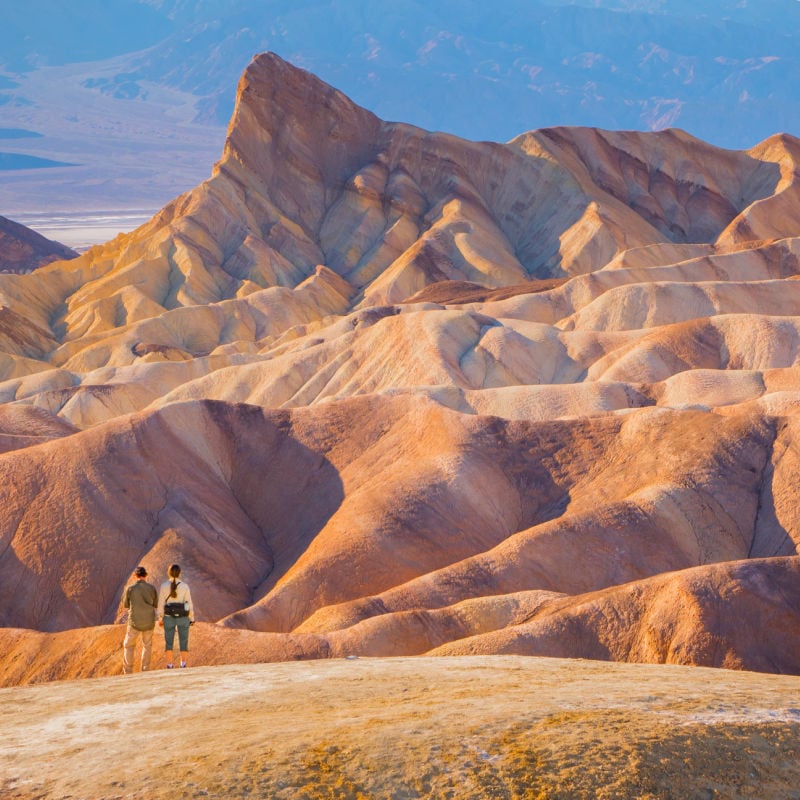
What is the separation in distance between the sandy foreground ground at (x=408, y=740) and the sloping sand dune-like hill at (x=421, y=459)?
38.0ft

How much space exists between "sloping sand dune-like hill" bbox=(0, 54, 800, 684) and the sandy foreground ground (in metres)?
11.6

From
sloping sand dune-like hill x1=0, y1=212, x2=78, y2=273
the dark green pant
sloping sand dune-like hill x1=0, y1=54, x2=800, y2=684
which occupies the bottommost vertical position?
the dark green pant

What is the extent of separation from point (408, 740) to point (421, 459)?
101 ft

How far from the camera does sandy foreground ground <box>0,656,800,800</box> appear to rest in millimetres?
14961

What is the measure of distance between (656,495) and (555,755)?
27828mm

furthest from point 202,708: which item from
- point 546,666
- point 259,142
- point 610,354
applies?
point 259,142

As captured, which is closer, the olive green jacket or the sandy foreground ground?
the sandy foreground ground

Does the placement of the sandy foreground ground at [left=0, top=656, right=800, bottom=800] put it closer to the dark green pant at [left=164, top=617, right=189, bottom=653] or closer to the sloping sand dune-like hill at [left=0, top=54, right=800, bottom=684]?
the dark green pant at [left=164, top=617, right=189, bottom=653]

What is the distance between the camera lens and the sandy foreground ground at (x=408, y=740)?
49.1 feet

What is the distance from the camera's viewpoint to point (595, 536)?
4062cm

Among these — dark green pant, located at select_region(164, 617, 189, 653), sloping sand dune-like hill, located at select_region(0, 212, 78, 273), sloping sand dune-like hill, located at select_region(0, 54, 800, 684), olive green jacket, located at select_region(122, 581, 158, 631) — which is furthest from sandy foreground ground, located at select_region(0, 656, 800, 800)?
sloping sand dune-like hill, located at select_region(0, 212, 78, 273)

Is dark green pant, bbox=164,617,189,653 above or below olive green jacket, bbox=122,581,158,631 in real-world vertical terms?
below

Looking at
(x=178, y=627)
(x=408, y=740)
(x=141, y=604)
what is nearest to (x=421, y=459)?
(x=178, y=627)

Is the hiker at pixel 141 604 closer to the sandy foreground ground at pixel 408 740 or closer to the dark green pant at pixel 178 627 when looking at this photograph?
the dark green pant at pixel 178 627
